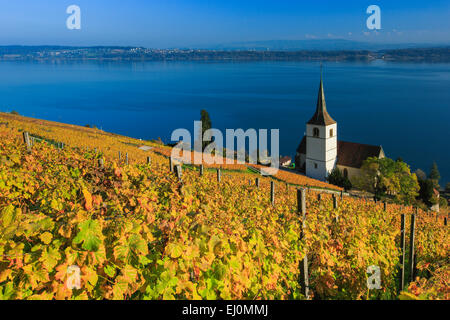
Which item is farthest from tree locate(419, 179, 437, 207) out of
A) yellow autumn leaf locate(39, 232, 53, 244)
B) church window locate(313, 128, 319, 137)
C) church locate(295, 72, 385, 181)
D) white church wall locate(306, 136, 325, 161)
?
yellow autumn leaf locate(39, 232, 53, 244)

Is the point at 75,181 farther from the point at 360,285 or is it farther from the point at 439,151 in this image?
the point at 439,151

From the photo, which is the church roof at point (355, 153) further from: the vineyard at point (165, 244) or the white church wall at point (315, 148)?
the vineyard at point (165, 244)

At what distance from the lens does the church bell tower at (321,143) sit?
1820 inches

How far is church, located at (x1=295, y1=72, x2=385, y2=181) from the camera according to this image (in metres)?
45.9

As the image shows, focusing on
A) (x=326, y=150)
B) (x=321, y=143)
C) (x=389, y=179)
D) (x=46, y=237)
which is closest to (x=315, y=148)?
(x=321, y=143)

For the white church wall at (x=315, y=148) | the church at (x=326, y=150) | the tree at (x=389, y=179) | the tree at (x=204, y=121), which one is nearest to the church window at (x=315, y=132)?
the church at (x=326, y=150)

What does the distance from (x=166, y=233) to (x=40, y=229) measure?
1306 mm

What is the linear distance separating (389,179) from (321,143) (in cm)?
1152

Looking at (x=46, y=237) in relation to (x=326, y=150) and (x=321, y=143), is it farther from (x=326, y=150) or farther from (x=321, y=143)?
(x=321, y=143)

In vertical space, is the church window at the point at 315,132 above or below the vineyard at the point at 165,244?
below

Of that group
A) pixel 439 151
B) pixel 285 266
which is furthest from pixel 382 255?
pixel 439 151

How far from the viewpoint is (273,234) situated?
16.4ft

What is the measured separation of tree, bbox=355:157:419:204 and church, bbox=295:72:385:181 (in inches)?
158

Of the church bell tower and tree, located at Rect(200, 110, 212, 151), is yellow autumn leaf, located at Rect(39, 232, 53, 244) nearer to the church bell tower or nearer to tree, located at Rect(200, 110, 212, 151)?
the church bell tower
